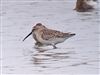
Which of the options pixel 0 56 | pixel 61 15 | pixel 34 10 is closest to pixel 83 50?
pixel 0 56

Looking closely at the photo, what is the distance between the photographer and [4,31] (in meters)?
15.2

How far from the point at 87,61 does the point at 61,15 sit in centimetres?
696

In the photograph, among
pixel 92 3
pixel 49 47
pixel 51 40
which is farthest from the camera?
pixel 92 3

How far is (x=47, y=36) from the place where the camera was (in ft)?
45.2

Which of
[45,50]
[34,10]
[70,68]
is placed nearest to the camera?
[70,68]

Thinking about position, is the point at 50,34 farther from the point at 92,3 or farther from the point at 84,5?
the point at 84,5

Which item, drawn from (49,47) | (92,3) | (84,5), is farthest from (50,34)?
(84,5)

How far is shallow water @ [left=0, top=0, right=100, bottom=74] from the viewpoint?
Answer: 11.1 meters

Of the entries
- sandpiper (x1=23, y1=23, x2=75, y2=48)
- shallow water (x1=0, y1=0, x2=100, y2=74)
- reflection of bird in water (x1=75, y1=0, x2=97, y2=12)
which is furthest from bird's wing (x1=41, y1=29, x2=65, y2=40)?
reflection of bird in water (x1=75, y1=0, x2=97, y2=12)

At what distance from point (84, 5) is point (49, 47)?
8.36m

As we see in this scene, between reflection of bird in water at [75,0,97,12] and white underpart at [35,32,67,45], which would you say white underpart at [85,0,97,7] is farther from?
white underpart at [35,32,67,45]

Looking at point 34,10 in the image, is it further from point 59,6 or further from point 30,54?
point 30,54

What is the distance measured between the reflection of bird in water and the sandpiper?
22.0 feet

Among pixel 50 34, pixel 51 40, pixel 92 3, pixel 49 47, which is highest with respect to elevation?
pixel 50 34
